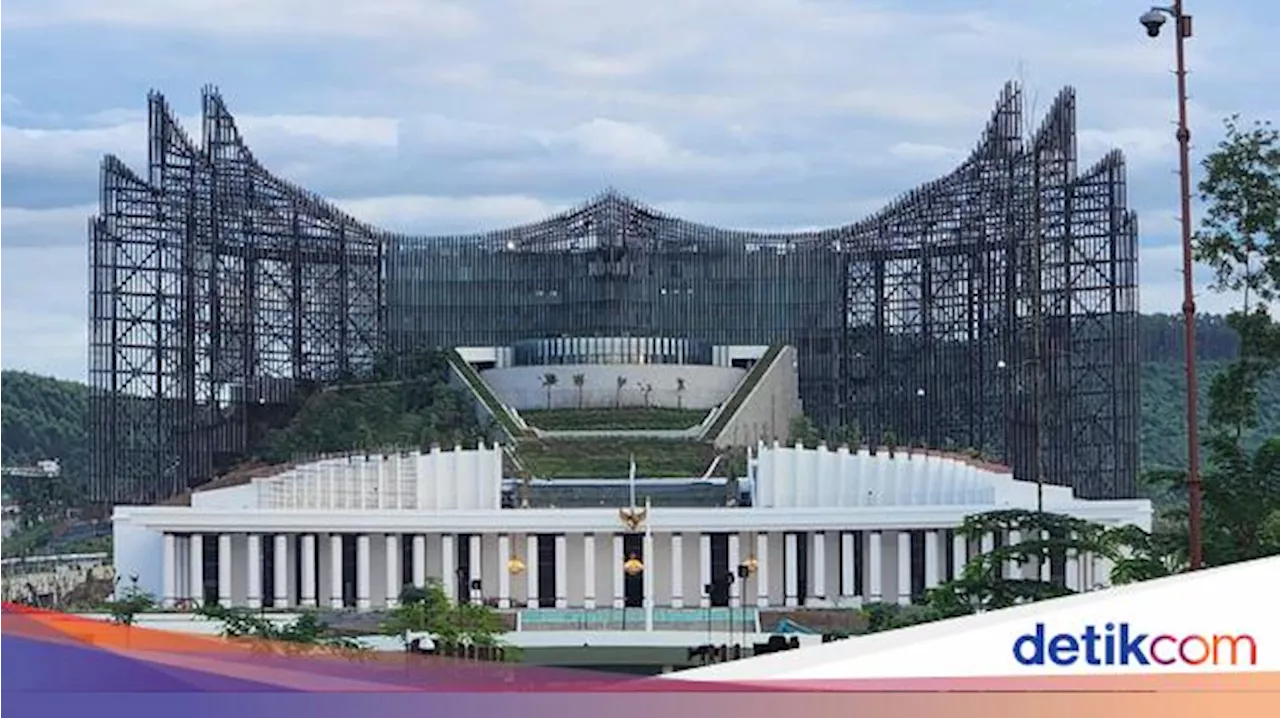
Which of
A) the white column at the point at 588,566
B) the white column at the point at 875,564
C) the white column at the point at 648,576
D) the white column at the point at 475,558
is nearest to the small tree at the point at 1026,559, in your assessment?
the white column at the point at 648,576

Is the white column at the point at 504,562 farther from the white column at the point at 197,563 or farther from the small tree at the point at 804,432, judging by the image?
the small tree at the point at 804,432

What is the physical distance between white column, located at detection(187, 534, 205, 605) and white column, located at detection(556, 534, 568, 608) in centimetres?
855

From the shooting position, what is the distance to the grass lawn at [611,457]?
6212cm

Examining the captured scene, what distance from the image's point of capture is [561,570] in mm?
54969

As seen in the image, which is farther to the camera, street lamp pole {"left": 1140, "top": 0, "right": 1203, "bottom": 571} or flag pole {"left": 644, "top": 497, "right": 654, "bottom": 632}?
flag pole {"left": 644, "top": 497, "right": 654, "bottom": 632}

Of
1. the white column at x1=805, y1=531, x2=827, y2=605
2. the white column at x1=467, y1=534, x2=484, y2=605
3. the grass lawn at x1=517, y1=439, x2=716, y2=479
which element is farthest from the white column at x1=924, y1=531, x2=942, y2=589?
the white column at x1=467, y1=534, x2=484, y2=605

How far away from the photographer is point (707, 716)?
7371 millimetres

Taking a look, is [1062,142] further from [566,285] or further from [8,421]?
[8,421]

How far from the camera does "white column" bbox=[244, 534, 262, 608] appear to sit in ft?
178

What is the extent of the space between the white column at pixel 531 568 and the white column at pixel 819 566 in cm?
672

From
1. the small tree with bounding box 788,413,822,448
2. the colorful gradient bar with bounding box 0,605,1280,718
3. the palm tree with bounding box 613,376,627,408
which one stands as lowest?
the small tree with bounding box 788,413,822,448

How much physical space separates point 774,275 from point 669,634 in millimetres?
42916

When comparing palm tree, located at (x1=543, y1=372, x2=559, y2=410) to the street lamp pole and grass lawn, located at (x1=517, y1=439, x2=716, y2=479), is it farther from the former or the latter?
the street lamp pole

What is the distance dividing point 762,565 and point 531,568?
5.64 m
